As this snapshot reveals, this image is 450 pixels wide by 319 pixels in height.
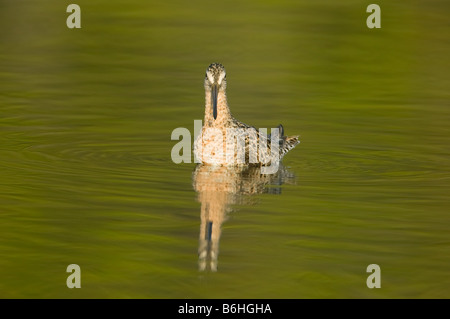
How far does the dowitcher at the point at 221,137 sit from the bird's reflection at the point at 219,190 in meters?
0.14

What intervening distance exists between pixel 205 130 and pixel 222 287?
17.1 feet

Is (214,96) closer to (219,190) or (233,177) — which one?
(233,177)

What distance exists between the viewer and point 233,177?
1305 cm

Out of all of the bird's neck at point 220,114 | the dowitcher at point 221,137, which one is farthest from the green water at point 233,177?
the bird's neck at point 220,114

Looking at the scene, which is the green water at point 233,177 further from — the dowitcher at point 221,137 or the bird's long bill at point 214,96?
the bird's long bill at point 214,96

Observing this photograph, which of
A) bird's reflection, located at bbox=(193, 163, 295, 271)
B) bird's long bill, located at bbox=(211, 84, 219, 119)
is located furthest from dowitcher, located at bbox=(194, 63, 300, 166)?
bird's reflection, located at bbox=(193, 163, 295, 271)

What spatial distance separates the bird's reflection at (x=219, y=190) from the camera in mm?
9820

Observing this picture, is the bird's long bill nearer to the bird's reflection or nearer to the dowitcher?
the dowitcher

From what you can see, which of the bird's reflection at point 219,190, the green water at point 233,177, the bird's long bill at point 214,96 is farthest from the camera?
the bird's long bill at point 214,96

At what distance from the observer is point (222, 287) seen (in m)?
8.75

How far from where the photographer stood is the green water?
30.2 ft

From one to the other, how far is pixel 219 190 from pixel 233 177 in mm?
802

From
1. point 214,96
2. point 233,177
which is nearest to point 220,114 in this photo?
point 214,96

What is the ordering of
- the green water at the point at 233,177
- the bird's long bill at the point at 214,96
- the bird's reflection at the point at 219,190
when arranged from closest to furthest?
the green water at the point at 233,177, the bird's reflection at the point at 219,190, the bird's long bill at the point at 214,96
